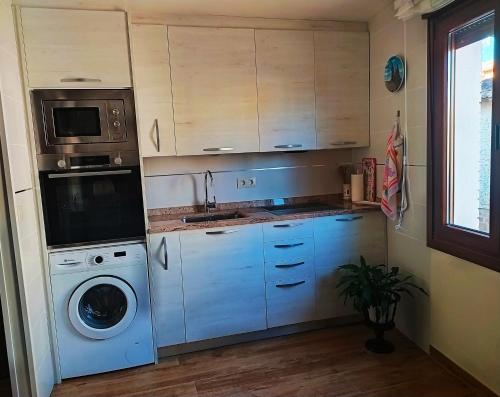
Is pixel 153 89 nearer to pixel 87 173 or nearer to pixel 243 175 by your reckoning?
pixel 87 173

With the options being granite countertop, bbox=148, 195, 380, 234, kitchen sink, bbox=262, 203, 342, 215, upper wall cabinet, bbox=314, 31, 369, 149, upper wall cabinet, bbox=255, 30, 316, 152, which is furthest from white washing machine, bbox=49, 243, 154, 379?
upper wall cabinet, bbox=314, 31, 369, 149

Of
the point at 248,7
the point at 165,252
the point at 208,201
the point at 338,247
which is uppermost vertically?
the point at 248,7

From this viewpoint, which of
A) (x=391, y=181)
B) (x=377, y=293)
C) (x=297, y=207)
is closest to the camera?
(x=377, y=293)

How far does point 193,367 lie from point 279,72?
2.11m

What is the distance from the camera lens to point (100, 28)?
2.17 metres

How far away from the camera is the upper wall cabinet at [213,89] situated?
251cm

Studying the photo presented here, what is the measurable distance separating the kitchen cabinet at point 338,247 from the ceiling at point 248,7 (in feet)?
4.72

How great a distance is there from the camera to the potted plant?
7.80ft

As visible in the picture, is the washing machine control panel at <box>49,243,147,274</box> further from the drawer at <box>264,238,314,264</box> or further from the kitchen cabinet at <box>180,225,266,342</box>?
the drawer at <box>264,238,314,264</box>

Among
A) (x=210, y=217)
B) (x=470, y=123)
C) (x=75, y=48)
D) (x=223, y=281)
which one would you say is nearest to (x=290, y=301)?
(x=223, y=281)

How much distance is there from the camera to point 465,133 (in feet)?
6.69

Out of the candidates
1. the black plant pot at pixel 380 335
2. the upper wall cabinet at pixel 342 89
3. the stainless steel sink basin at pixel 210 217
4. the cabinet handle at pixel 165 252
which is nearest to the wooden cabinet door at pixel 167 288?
the cabinet handle at pixel 165 252

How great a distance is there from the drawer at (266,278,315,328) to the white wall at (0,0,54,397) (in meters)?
1.40

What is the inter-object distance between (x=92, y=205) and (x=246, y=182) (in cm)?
122
